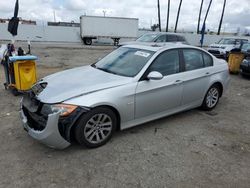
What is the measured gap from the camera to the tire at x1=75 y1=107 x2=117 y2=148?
3283 millimetres

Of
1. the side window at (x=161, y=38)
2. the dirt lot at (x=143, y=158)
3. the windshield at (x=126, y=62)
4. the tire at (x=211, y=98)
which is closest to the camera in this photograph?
the dirt lot at (x=143, y=158)

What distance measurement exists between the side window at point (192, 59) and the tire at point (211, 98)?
Answer: 2.21 feet

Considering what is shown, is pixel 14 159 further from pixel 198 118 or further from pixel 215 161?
pixel 198 118

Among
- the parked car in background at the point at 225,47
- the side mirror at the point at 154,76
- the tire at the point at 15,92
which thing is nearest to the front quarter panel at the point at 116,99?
the side mirror at the point at 154,76

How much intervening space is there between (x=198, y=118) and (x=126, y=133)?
69.4 inches

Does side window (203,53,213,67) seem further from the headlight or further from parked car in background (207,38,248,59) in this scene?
parked car in background (207,38,248,59)

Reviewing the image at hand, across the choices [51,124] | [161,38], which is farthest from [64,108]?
[161,38]

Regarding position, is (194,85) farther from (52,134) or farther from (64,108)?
(52,134)

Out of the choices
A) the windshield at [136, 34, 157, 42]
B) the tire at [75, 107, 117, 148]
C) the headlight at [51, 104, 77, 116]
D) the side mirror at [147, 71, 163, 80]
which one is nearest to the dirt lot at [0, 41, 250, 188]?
the tire at [75, 107, 117, 148]

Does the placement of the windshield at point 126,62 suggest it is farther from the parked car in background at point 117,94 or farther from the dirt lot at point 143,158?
the dirt lot at point 143,158

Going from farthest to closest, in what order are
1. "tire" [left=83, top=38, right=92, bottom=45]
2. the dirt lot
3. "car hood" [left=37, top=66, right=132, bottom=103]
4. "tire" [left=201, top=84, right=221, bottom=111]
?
"tire" [left=83, top=38, right=92, bottom=45] → "tire" [left=201, top=84, right=221, bottom=111] → "car hood" [left=37, top=66, right=132, bottom=103] → the dirt lot

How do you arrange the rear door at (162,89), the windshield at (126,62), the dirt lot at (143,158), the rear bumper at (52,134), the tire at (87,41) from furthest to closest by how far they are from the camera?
the tire at (87,41) → the windshield at (126,62) → the rear door at (162,89) → the rear bumper at (52,134) → the dirt lot at (143,158)

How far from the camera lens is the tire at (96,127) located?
328cm

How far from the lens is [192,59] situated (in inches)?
187
